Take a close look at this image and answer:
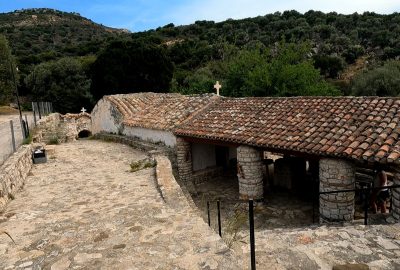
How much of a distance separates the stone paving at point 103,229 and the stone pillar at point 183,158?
256 centimetres

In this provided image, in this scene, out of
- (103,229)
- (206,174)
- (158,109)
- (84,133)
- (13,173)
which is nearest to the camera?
(103,229)

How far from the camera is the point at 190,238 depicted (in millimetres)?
4961

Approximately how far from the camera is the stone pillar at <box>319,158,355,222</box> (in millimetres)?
7539

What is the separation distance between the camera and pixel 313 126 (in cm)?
900

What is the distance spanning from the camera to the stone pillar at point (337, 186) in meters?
7.54

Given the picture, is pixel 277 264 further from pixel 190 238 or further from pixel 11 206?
pixel 11 206

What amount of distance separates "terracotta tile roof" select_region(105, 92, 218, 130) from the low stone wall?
504cm

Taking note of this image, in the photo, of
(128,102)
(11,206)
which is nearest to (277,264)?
(11,206)

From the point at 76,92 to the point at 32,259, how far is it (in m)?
33.7

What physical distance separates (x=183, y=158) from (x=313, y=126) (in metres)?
5.00

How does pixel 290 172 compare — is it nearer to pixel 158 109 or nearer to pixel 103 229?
pixel 158 109

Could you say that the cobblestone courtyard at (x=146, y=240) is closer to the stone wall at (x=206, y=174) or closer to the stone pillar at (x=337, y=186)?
the stone pillar at (x=337, y=186)

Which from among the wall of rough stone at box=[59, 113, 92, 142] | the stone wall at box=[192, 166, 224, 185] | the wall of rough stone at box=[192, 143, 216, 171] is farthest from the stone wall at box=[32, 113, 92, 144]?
the stone wall at box=[192, 166, 224, 185]

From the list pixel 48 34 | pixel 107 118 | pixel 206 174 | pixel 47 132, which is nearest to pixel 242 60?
pixel 107 118
